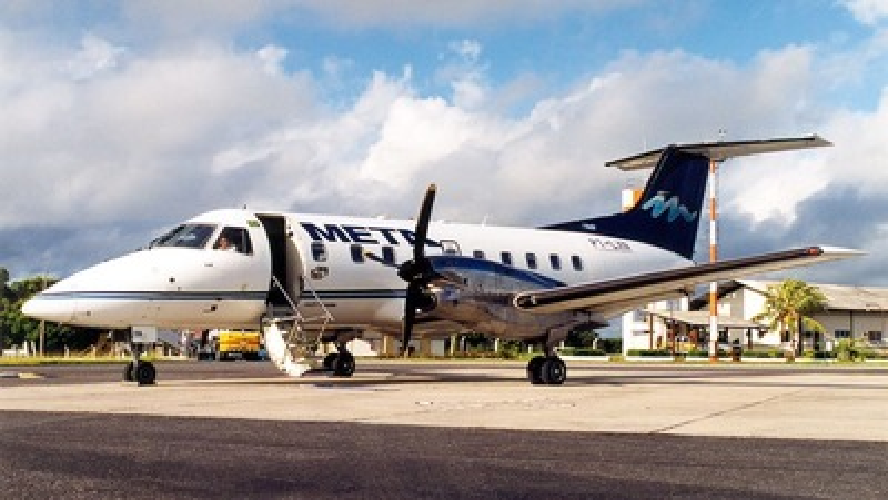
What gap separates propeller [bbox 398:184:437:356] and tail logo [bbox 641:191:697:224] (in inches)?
427

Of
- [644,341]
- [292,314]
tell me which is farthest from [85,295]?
[644,341]

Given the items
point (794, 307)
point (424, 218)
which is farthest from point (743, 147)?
point (794, 307)

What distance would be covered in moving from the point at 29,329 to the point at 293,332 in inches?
3818

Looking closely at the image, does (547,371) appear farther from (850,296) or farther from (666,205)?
(850,296)

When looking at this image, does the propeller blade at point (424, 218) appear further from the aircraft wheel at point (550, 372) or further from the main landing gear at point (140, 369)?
the main landing gear at point (140, 369)

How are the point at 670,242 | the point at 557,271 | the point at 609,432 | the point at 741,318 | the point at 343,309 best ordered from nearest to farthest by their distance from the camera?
the point at 609,432 < the point at 343,309 < the point at 557,271 < the point at 670,242 < the point at 741,318

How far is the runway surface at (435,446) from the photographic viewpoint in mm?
7777

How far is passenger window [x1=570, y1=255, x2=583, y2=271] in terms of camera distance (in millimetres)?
28706

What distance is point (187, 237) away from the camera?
2291 cm

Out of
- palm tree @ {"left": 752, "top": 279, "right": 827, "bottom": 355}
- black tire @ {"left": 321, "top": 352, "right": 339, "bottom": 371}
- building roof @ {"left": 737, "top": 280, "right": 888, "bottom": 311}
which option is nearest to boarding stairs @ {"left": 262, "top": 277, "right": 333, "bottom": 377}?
black tire @ {"left": 321, "top": 352, "right": 339, "bottom": 371}

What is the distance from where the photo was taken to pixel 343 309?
81.0 ft

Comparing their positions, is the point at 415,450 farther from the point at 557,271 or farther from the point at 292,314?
the point at 557,271

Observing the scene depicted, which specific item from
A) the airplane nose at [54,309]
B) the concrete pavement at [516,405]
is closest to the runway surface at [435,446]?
the concrete pavement at [516,405]

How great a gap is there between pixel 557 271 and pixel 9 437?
63.0 feet
